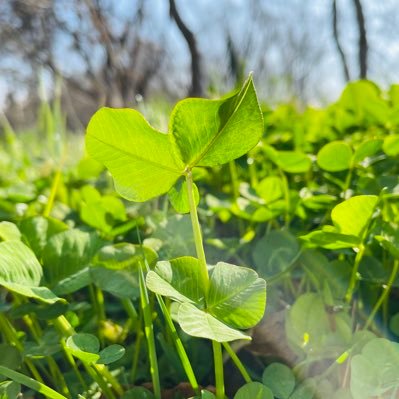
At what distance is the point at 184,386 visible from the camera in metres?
0.46

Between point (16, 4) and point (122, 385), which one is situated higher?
point (16, 4)

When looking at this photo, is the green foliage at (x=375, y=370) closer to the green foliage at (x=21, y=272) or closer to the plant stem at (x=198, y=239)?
the plant stem at (x=198, y=239)

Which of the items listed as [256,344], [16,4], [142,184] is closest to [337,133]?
[256,344]

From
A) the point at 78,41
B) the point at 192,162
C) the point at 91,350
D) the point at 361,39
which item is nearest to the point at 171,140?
the point at 192,162

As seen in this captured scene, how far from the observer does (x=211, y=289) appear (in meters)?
0.37

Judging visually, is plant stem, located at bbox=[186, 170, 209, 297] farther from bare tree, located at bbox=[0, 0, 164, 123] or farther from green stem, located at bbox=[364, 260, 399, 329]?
bare tree, located at bbox=[0, 0, 164, 123]

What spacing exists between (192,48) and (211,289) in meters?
4.04

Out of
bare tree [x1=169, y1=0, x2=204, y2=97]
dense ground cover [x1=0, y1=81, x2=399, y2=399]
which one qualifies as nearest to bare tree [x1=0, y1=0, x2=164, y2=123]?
bare tree [x1=169, y1=0, x2=204, y2=97]

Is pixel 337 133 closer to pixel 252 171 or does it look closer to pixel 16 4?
pixel 252 171

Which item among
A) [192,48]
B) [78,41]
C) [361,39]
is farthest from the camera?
[78,41]

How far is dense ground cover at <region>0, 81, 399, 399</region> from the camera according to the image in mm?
366

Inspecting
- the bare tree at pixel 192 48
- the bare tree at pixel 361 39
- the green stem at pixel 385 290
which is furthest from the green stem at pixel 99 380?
the bare tree at pixel 361 39

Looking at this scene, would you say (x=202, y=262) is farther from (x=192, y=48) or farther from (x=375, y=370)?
(x=192, y=48)

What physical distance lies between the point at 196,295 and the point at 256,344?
0.18m
